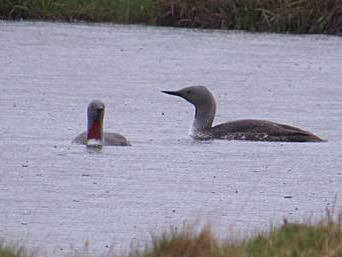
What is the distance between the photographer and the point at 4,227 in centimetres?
943

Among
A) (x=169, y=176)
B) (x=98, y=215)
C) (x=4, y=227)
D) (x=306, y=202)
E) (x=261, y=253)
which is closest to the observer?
(x=261, y=253)

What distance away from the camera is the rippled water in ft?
33.0

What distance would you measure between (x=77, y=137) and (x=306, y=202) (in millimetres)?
3659

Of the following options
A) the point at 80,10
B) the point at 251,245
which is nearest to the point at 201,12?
the point at 80,10

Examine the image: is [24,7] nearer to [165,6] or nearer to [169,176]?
[165,6]

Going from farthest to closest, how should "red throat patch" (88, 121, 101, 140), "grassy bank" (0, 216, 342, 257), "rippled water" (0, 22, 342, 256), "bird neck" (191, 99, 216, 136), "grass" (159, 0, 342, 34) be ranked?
"grass" (159, 0, 342, 34)
"bird neck" (191, 99, 216, 136)
"red throat patch" (88, 121, 101, 140)
"rippled water" (0, 22, 342, 256)
"grassy bank" (0, 216, 342, 257)

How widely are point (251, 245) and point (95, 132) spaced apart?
233 inches

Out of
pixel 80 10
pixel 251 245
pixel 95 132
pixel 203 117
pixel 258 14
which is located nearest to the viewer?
pixel 251 245

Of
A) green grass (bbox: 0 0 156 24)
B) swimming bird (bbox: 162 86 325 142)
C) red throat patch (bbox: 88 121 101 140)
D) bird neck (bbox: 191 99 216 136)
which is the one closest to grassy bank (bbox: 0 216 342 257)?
red throat patch (bbox: 88 121 101 140)

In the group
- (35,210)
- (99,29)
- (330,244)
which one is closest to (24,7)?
(99,29)

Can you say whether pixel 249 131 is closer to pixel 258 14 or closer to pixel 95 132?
pixel 95 132

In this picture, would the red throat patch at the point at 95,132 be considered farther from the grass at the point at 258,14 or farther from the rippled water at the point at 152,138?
the grass at the point at 258,14

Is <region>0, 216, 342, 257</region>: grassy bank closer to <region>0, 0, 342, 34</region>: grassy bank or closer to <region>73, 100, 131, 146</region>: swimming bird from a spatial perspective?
<region>73, 100, 131, 146</region>: swimming bird

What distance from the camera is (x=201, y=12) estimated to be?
27562 millimetres
